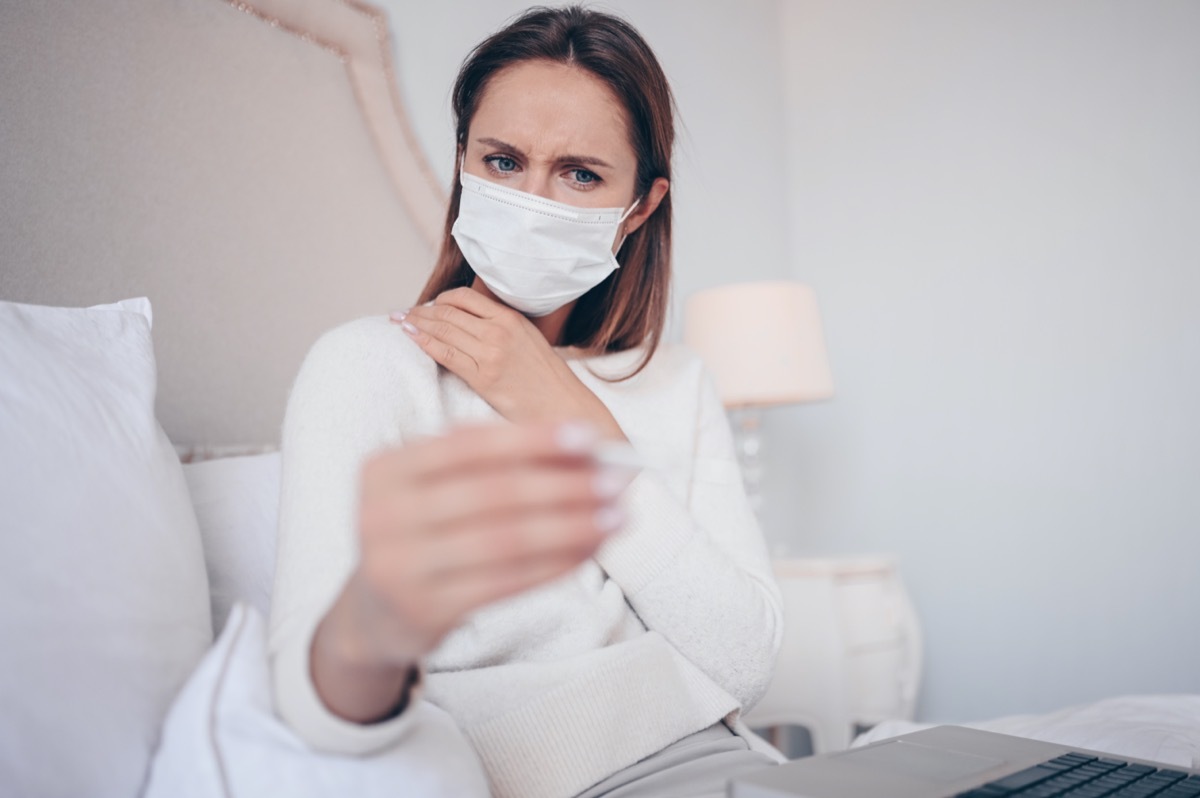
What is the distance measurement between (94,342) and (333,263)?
656 millimetres

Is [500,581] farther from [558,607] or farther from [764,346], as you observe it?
[764,346]

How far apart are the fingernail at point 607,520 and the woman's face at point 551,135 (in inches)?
28.2

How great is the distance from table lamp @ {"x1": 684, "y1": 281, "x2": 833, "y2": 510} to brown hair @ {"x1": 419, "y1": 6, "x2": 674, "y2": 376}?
72cm

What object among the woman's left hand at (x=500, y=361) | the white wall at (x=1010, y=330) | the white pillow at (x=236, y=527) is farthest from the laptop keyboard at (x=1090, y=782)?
the white wall at (x=1010, y=330)

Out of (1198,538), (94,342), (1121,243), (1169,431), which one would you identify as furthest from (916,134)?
(94,342)

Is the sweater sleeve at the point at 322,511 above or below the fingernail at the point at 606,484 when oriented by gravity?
below

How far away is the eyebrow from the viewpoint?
0.97 m

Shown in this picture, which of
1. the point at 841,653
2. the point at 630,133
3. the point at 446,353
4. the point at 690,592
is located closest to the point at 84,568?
the point at 446,353

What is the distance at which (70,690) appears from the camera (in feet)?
1.55

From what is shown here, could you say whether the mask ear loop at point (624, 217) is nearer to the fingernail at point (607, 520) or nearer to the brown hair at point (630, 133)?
the brown hair at point (630, 133)

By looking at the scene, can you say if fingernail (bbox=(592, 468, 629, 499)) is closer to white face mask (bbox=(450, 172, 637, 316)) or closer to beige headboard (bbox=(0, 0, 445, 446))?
white face mask (bbox=(450, 172, 637, 316))

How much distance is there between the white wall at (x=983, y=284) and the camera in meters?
2.07

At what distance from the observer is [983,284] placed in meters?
2.31

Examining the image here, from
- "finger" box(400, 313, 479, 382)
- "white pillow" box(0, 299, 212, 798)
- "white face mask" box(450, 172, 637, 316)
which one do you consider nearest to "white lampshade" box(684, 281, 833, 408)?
"white face mask" box(450, 172, 637, 316)
